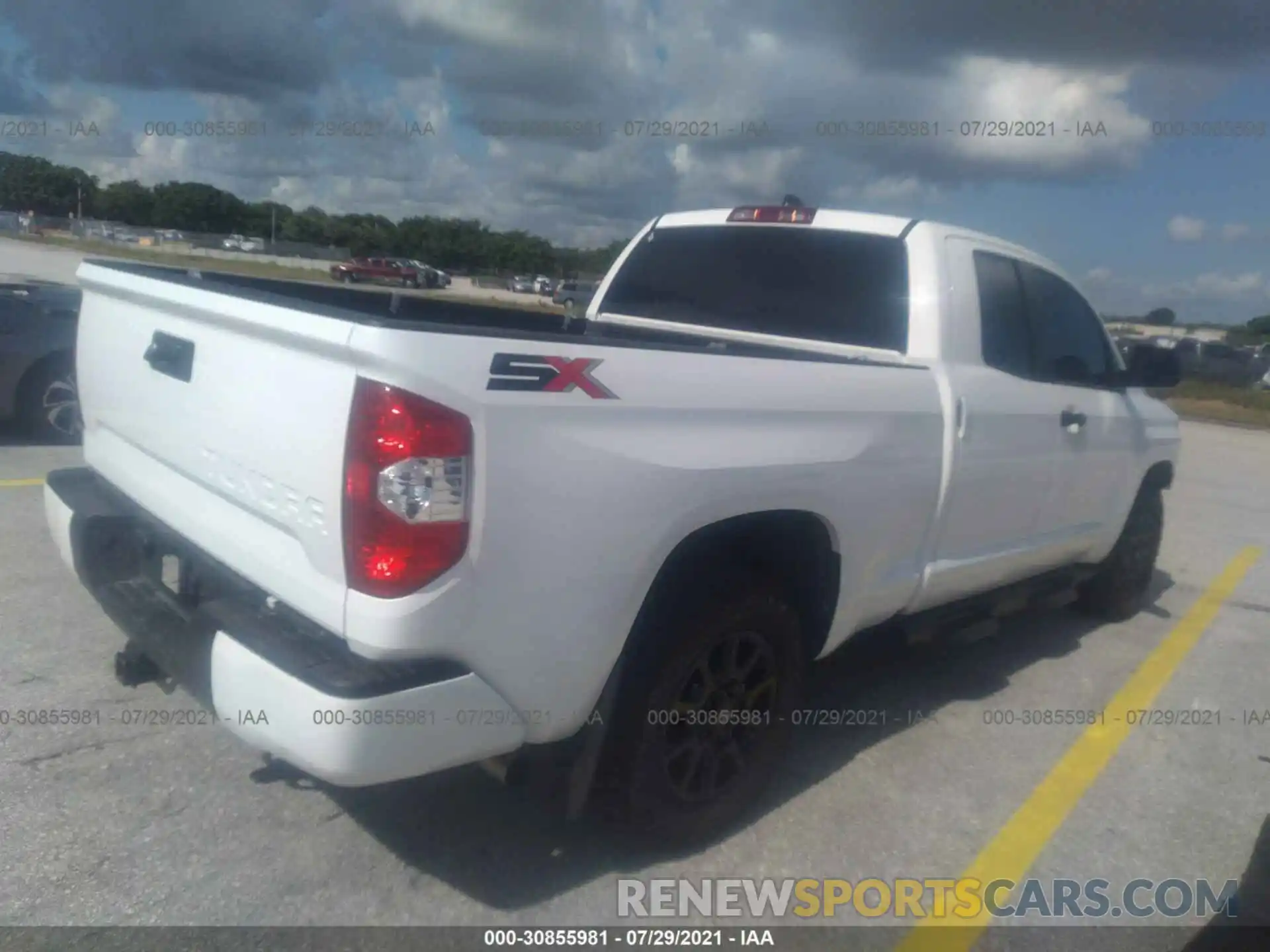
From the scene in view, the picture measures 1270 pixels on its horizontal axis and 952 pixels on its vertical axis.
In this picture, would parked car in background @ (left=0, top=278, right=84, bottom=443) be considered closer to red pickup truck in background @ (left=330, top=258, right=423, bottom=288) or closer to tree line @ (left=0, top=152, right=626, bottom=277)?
red pickup truck in background @ (left=330, top=258, right=423, bottom=288)

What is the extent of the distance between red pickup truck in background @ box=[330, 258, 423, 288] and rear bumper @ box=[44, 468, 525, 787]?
4481 centimetres

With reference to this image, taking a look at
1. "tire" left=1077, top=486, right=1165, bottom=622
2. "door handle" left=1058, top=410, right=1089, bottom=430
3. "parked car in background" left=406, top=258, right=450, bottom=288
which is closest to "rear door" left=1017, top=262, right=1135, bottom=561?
"door handle" left=1058, top=410, right=1089, bottom=430

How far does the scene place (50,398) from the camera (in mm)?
7895

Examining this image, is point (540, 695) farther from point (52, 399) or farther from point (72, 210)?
point (72, 210)

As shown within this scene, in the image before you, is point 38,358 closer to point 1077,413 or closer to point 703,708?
point 703,708

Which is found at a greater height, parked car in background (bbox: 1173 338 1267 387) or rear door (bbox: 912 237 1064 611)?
rear door (bbox: 912 237 1064 611)

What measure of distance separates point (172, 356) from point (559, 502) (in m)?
1.28

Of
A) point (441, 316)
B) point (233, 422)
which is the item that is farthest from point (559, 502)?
point (441, 316)

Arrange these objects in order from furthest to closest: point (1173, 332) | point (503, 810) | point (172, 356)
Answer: point (1173, 332) < point (503, 810) < point (172, 356)

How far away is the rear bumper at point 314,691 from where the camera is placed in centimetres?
236

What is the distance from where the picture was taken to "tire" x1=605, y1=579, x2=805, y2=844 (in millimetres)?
2984

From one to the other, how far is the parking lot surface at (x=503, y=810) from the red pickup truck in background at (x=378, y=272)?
143ft

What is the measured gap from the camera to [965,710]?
4.75 m

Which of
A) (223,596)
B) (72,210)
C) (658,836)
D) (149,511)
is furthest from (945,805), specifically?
(72,210)
